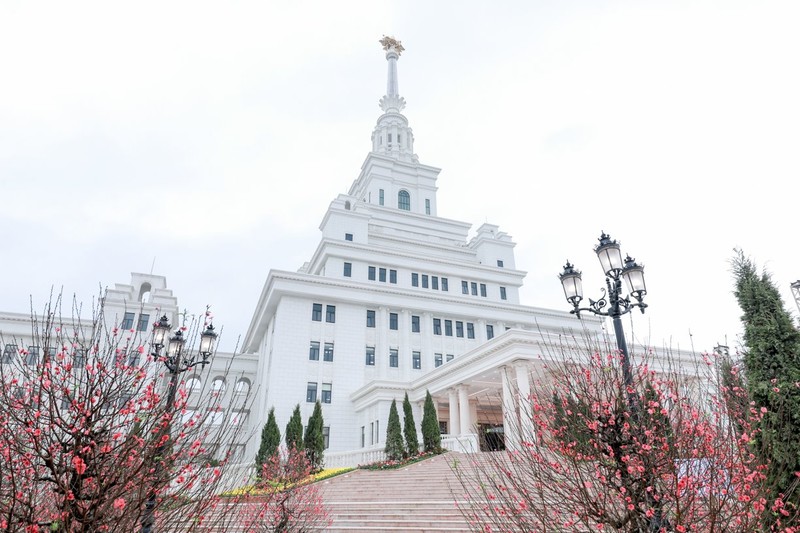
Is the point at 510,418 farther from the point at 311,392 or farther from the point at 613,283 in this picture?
the point at 311,392

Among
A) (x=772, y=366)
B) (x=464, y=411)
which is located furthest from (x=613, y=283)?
(x=464, y=411)

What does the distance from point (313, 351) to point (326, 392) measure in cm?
292

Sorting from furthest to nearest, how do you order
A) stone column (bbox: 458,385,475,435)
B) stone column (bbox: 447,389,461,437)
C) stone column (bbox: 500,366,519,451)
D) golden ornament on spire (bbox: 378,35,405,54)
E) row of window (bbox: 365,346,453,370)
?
1. golden ornament on spire (bbox: 378,35,405,54)
2. row of window (bbox: 365,346,453,370)
3. stone column (bbox: 447,389,461,437)
4. stone column (bbox: 458,385,475,435)
5. stone column (bbox: 500,366,519,451)

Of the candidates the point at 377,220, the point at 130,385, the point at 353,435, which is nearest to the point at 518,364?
the point at 353,435

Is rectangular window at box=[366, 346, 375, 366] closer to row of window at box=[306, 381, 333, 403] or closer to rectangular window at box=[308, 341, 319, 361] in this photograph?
row of window at box=[306, 381, 333, 403]

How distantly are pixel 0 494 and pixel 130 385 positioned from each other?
4.54 ft

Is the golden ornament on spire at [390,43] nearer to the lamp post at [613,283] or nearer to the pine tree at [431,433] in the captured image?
the pine tree at [431,433]

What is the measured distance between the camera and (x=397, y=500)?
1522 centimetres

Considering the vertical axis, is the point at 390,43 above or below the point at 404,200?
above

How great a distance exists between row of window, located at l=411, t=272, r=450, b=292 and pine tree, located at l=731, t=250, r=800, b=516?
104 ft

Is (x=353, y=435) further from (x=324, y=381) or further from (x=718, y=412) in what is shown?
(x=718, y=412)

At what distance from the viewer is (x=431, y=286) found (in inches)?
1585

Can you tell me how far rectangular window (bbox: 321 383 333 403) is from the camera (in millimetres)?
32344

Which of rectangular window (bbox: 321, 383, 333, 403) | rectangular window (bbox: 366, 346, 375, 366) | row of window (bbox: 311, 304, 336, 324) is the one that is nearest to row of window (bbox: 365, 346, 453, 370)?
rectangular window (bbox: 366, 346, 375, 366)
